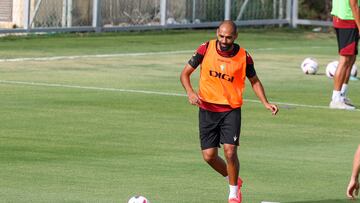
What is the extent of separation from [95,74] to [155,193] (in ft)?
38.8

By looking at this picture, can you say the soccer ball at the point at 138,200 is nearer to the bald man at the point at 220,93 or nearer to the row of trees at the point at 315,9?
the bald man at the point at 220,93

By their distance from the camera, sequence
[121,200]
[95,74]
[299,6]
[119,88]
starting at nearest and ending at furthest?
1. [121,200]
2. [119,88]
3. [95,74]
4. [299,6]

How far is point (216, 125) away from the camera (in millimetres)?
11992

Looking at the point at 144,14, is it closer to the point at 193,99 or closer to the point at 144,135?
the point at 144,135

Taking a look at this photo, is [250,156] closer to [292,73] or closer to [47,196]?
[47,196]

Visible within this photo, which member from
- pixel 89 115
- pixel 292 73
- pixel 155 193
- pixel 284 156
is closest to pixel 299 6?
pixel 292 73

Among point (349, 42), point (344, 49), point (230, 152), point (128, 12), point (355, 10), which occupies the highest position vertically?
point (355, 10)

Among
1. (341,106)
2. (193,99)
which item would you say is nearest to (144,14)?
(341,106)

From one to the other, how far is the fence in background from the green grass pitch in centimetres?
326

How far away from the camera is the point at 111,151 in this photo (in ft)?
48.3

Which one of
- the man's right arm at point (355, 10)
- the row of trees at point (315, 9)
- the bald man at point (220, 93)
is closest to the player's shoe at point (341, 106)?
the man's right arm at point (355, 10)

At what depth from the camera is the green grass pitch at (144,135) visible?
1238cm

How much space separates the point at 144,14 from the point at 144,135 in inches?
712

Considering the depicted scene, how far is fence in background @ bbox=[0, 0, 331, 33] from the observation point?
31406mm
